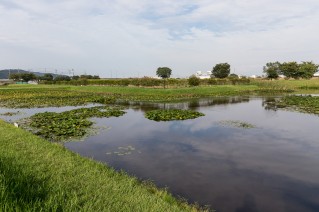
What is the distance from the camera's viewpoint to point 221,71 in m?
102

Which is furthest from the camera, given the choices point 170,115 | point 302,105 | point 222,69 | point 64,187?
point 222,69

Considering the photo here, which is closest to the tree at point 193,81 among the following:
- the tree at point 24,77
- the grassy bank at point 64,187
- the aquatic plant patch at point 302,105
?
the aquatic plant patch at point 302,105

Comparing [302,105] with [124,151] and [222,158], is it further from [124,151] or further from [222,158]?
[124,151]

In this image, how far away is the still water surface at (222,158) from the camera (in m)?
8.48

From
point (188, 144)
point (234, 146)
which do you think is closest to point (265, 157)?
point (234, 146)

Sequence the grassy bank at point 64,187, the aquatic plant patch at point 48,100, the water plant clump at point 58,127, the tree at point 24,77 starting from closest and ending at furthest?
the grassy bank at point 64,187 → the water plant clump at point 58,127 → the aquatic plant patch at point 48,100 → the tree at point 24,77

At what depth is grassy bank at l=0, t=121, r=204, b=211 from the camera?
466 cm

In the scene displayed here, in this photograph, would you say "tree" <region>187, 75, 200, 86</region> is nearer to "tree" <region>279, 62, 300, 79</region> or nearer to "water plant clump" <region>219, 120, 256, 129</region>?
"water plant clump" <region>219, 120, 256, 129</region>

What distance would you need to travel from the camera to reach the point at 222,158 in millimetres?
12195

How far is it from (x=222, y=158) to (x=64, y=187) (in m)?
7.88

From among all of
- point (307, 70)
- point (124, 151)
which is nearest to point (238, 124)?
point (124, 151)

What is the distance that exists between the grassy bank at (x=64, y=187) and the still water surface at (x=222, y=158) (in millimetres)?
1888

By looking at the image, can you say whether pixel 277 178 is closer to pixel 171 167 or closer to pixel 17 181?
pixel 171 167

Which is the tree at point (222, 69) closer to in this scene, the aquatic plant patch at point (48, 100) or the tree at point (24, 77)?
the aquatic plant patch at point (48, 100)
